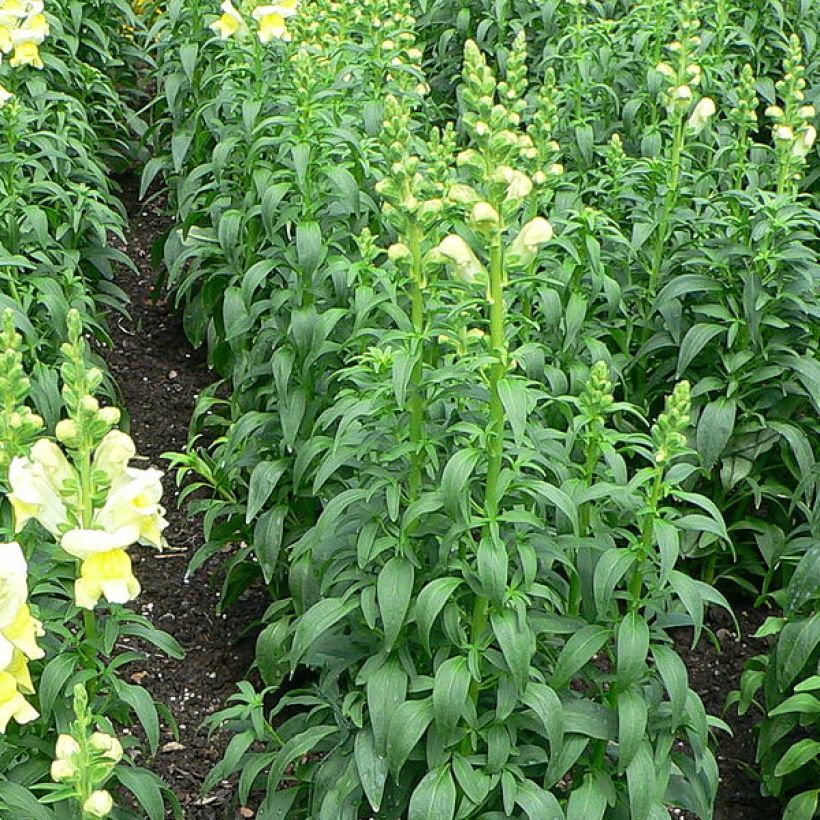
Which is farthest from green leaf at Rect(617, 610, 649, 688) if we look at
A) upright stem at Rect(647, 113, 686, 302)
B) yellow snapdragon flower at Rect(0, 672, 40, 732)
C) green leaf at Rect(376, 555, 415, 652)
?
upright stem at Rect(647, 113, 686, 302)

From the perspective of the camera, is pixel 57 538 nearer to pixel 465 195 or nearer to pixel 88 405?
pixel 88 405

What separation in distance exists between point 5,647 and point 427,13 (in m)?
6.08

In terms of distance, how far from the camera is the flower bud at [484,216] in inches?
128

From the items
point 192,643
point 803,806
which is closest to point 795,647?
point 803,806

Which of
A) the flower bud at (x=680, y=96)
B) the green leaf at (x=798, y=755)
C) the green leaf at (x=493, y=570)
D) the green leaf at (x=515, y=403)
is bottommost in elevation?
the green leaf at (x=798, y=755)

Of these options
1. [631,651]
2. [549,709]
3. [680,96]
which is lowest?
[549,709]

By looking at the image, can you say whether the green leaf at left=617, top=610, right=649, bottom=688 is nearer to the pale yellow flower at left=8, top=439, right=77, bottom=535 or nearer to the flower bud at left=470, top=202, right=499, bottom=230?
the flower bud at left=470, top=202, right=499, bottom=230

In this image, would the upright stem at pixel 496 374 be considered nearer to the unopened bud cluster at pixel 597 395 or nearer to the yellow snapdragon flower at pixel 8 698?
the unopened bud cluster at pixel 597 395

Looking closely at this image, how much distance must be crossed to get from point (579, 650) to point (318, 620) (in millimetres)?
712

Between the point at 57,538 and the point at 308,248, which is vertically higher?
the point at 308,248

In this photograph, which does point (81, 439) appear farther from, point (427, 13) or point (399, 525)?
point (427, 13)

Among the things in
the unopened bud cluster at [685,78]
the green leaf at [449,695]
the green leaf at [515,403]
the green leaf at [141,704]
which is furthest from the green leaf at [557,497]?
the unopened bud cluster at [685,78]

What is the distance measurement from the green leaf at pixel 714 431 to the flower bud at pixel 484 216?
6.65 ft

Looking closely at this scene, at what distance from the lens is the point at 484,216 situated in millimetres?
3268
